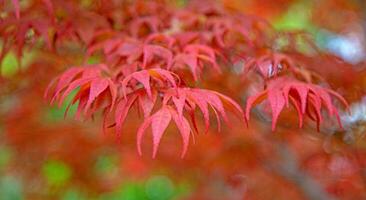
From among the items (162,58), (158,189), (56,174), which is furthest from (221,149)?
(158,189)

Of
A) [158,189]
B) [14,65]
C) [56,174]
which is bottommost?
[158,189]

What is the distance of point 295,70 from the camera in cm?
121

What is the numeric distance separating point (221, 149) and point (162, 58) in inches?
36.2

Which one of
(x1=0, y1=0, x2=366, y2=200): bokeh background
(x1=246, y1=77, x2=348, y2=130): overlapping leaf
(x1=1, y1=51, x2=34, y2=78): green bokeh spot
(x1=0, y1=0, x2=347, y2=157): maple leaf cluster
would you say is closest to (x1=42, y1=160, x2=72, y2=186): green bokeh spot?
(x1=0, y1=0, x2=366, y2=200): bokeh background

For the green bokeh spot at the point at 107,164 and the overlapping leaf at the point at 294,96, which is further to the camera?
the green bokeh spot at the point at 107,164

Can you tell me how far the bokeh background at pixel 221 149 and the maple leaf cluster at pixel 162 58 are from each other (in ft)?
0.68

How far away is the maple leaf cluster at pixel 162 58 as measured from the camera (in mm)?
886

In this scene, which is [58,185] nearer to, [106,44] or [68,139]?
[68,139]

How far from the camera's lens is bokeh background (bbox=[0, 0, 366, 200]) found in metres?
1.67

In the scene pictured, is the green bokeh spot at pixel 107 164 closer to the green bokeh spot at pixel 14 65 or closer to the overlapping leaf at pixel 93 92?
the green bokeh spot at pixel 14 65

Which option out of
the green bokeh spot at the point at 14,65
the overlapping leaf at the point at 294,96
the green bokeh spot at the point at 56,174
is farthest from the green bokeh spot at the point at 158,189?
the overlapping leaf at the point at 294,96

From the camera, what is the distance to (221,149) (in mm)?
2016

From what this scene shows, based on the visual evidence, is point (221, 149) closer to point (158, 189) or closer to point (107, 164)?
point (107, 164)

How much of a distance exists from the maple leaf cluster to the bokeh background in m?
0.21
